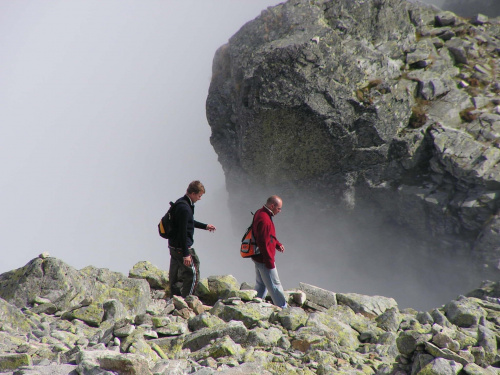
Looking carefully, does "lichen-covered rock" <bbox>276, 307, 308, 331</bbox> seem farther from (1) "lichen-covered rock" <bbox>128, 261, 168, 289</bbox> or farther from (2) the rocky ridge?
(1) "lichen-covered rock" <bbox>128, 261, 168, 289</bbox>

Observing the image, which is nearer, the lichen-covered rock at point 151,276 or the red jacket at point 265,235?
the red jacket at point 265,235

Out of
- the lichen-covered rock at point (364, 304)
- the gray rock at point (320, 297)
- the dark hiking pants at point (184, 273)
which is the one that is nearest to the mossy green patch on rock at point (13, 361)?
the dark hiking pants at point (184, 273)

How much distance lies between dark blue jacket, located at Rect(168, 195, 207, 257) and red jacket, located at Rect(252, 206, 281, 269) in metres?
1.66

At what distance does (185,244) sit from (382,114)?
84.2 feet

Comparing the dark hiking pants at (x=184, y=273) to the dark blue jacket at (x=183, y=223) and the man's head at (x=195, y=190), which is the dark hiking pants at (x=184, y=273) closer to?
the dark blue jacket at (x=183, y=223)

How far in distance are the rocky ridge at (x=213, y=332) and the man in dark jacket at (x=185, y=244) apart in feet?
2.78

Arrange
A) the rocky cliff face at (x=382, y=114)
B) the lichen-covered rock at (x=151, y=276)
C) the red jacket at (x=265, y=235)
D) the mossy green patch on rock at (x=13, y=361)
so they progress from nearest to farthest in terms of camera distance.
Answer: the mossy green patch on rock at (x=13, y=361)
the red jacket at (x=265, y=235)
the lichen-covered rock at (x=151, y=276)
the rocky cliff face at (x=382, y=114)

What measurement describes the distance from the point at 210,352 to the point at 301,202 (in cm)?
3220

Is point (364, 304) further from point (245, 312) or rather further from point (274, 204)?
point (245, 312)

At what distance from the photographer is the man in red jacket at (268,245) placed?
10.3 m

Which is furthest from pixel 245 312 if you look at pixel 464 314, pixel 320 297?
pixel 464 314

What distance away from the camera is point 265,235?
10250 mm

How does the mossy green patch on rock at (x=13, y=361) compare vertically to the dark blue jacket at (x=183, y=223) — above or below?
below

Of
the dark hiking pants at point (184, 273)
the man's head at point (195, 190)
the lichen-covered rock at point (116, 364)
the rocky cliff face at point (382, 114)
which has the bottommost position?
the lichen-covered rock at point (116, 364)
